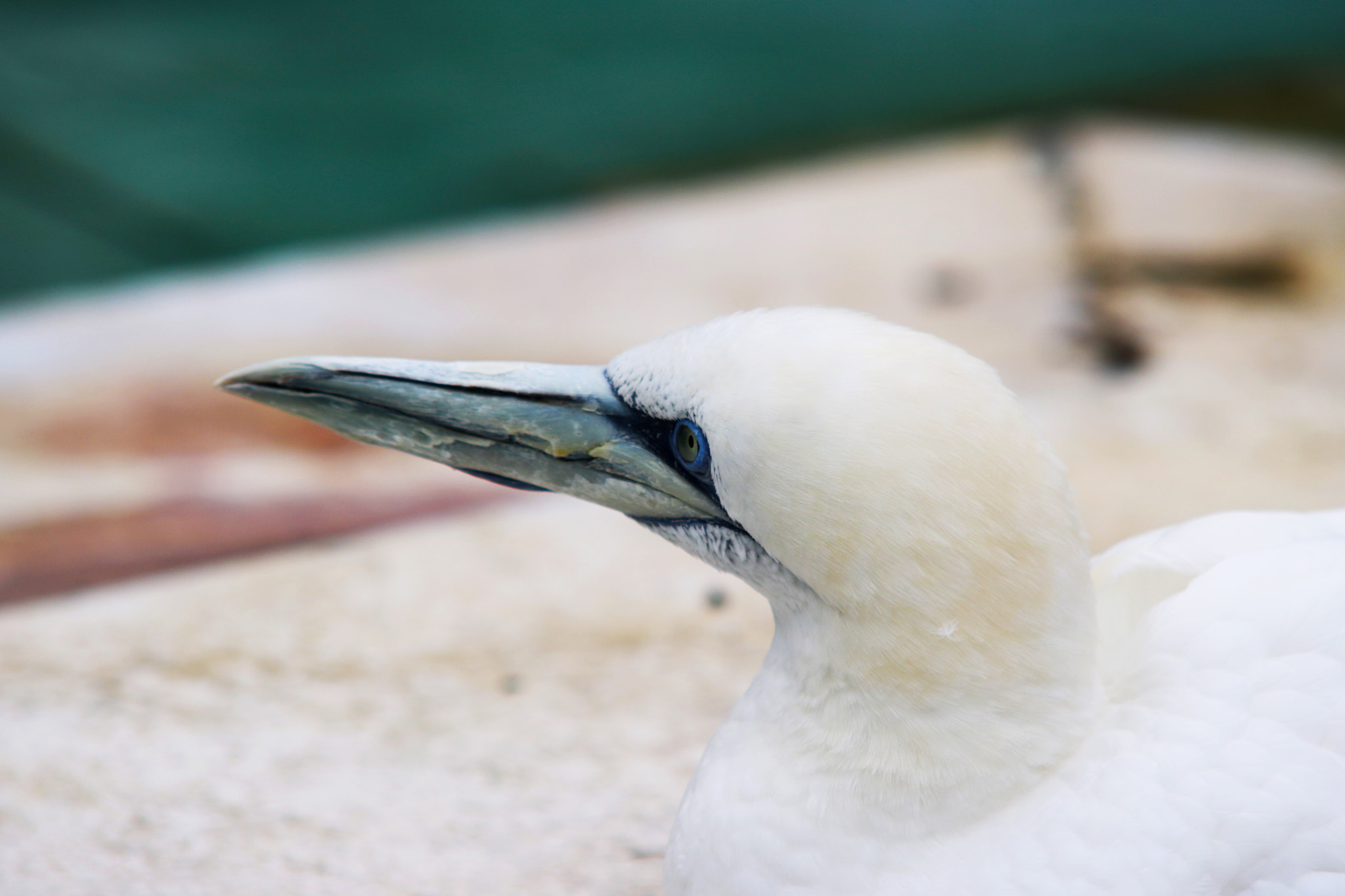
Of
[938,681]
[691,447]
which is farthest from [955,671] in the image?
[691,447]

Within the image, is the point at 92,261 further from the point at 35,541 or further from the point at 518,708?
the point at 518,708

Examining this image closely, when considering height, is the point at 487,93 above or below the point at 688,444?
above

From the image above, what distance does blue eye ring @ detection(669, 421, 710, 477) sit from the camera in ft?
4.34

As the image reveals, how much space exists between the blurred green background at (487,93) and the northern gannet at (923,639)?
5.02 m

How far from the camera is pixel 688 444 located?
4.46 ft

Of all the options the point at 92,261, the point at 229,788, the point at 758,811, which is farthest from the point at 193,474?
the point at 92,261

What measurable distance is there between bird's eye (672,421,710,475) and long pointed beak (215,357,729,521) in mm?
40

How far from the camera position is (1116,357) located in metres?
3.52

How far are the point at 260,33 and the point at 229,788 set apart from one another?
205 inches

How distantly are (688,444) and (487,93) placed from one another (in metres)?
5.32

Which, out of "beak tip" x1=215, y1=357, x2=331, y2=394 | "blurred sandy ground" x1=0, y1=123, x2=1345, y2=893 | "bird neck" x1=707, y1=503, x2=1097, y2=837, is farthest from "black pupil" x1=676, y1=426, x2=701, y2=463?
"blurred sandy ground" x1=0, y1=123, x2=1345, y2=893

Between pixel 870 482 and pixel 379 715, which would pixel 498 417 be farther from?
pixel 379 715

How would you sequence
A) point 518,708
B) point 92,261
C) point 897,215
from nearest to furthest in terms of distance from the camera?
point 518,708, point 897,215, point 92,261

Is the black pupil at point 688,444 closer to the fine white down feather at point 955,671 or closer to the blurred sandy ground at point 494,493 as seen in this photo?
the fine white down feather at point 955,671
